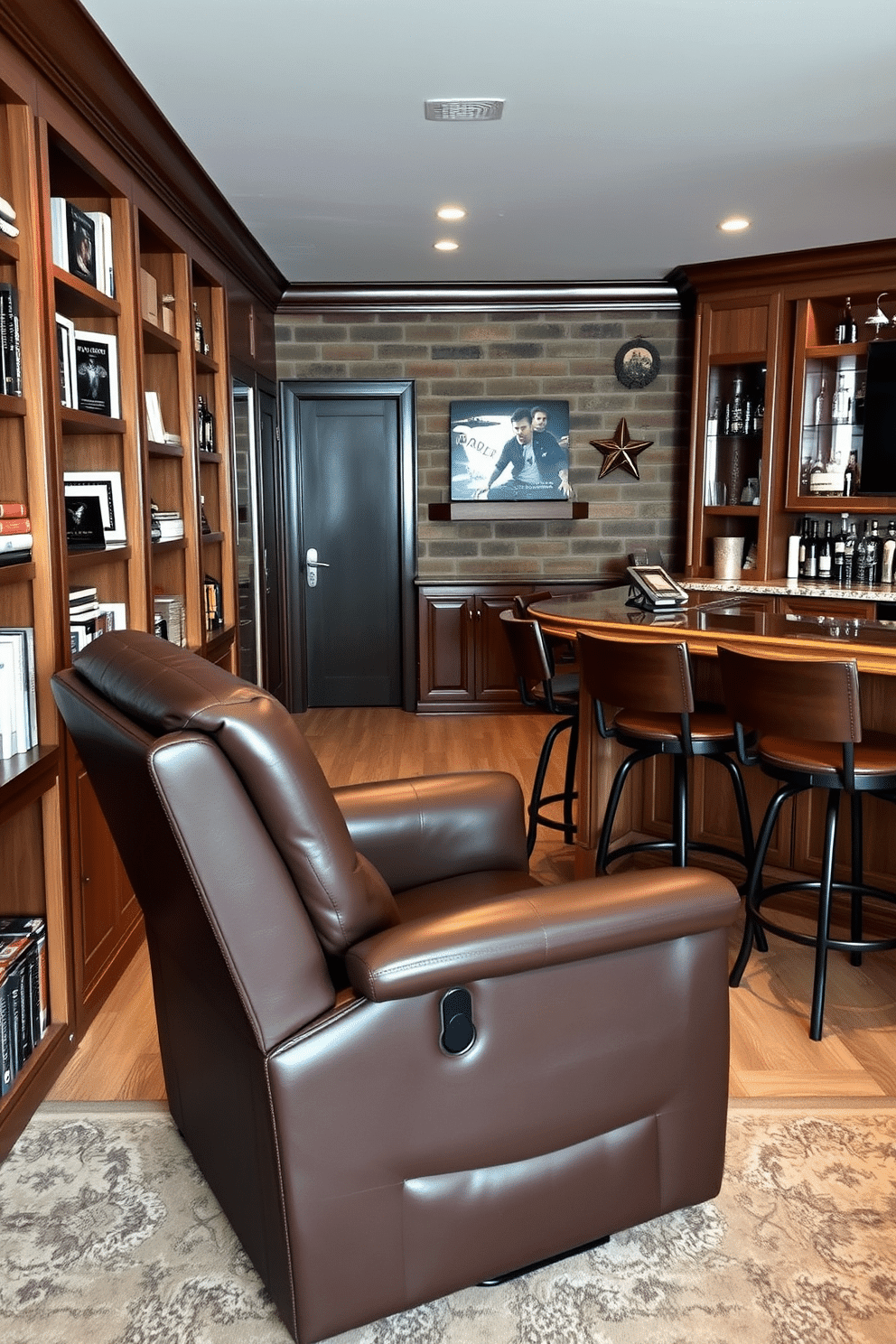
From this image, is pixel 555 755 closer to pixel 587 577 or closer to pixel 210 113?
pixel 587 577

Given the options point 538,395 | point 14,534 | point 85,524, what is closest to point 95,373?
point 85,524

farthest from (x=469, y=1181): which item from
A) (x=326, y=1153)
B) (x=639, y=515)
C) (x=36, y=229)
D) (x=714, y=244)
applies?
(x=639, y=515)

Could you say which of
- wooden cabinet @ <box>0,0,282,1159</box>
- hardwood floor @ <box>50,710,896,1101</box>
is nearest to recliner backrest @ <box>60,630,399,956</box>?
wooden cabinet @ <box>0,0,282,1159</box>

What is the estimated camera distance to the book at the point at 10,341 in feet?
8.46

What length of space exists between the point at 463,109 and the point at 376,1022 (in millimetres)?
3148

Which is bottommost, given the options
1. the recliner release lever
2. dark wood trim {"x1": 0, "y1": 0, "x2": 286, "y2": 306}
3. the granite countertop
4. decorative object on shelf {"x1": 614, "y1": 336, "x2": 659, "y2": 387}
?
the recliner release lever

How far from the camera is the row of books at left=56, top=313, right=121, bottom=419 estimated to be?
3.24 metres

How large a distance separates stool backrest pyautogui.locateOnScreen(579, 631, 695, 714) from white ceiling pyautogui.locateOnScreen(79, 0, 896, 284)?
5.70ft

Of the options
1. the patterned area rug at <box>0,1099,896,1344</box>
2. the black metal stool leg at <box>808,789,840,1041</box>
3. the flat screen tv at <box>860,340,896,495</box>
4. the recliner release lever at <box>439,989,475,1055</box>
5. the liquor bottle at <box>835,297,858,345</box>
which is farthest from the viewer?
the liquor bottle at <box>835,297,858,345</box>

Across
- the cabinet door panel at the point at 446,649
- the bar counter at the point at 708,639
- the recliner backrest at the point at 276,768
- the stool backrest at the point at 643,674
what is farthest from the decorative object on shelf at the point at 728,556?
the recliner backrest at the point at 276,768

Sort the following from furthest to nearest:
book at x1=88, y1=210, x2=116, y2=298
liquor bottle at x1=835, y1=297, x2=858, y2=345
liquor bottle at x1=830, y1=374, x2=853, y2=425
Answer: liquor bottle at x1=830, y1=374, x2=853, y2=425 → liquor bottle at x1=835, y1=297, x2=858, y2=345 → book at x1=88, y1=210, x2=116, y2=298

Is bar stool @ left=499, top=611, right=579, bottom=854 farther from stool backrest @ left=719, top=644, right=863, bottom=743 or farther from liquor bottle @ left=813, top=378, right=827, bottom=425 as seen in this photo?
liquor bottle @ left=813, top=378, right=827, bottom=425

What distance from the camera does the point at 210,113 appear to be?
12.2 ft

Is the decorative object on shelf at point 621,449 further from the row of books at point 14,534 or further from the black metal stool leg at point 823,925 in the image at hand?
the row of books at point 14,534
